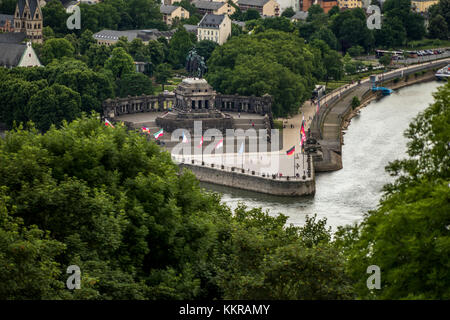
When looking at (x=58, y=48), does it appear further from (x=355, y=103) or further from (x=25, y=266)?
(x=25, y=266)


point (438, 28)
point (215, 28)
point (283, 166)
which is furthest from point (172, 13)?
point (283, 166)

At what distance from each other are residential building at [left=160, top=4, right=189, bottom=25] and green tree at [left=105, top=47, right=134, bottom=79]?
60.7 m

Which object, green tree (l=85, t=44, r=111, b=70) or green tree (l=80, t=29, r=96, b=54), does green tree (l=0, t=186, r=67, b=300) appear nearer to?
green tree (l=85, t=44, r=111, b=70)

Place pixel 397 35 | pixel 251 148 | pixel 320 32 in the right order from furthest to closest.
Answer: pixel 397 35 < pixel 320 32 < pixel 251 148

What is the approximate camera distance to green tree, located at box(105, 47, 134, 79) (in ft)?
432

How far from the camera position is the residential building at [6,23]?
16775 cm

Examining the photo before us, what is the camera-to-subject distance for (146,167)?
163 ft

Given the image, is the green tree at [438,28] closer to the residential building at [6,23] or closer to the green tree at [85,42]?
the green tree at [85,42]

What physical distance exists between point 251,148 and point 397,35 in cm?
9052

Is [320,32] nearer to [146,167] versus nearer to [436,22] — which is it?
[436,22]

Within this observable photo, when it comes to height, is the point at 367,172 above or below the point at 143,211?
below

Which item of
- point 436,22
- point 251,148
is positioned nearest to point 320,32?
point 436,22

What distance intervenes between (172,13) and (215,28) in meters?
27.0

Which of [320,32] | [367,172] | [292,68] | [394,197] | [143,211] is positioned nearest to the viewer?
[394,197]
